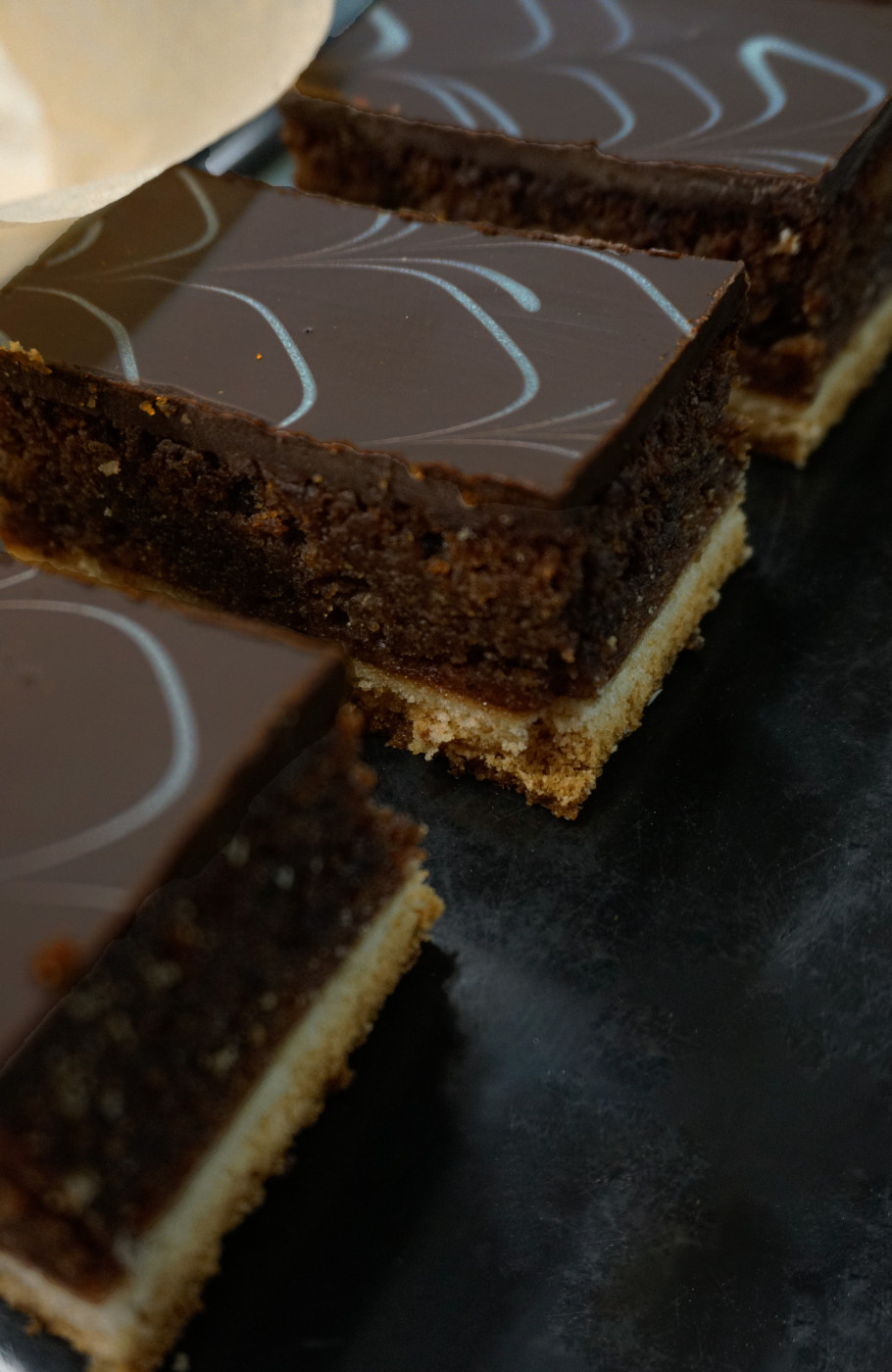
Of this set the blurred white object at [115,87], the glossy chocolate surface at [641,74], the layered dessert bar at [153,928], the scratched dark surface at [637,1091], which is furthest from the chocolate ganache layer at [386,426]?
the glossy chocolate surface at [641,74]

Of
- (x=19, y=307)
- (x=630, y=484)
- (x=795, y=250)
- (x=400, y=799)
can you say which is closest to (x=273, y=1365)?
(x=400, y=799)

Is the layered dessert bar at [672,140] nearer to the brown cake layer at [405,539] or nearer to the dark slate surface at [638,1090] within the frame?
the brown cake layer at [405,539]

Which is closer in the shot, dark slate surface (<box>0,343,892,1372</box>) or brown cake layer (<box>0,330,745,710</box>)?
dark slate surface (<box>0,343,892,1372</box>)

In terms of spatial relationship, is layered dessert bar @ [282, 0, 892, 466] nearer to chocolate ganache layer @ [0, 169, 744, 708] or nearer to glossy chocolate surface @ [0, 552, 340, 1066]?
chocolate ganache layer @ [0, 169, 744, 708]

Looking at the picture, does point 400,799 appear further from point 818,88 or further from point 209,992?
point 818,88

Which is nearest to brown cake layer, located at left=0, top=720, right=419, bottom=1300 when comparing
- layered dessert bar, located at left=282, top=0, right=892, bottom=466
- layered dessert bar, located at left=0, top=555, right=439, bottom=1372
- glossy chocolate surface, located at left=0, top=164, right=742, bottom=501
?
layered dessert bar, located at left=0, top=555, right=439, bottom=1372

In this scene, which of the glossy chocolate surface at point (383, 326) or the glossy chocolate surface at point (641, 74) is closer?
the glossy chocolate surface at point (383, 326)

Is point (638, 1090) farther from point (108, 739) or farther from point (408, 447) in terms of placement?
point (408, 447)
